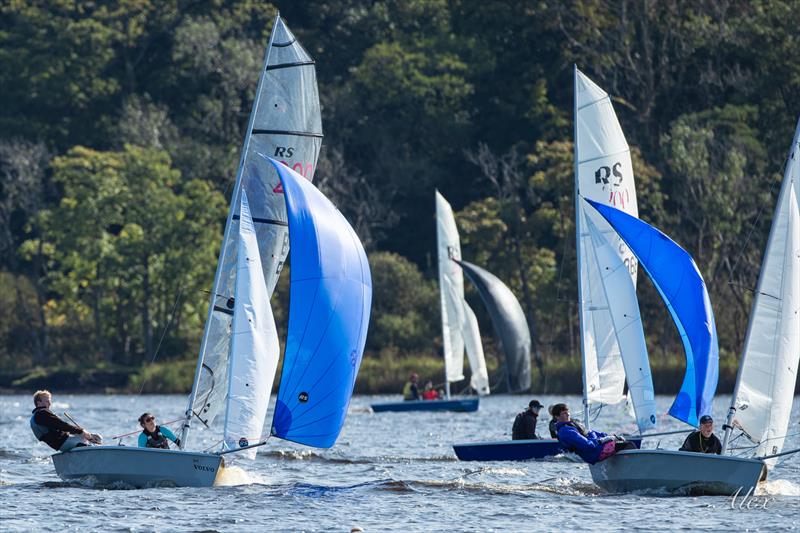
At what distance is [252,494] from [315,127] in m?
4.81

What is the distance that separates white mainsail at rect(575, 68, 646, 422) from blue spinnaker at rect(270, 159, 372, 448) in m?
6.02

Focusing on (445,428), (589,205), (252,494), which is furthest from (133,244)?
(252,494)

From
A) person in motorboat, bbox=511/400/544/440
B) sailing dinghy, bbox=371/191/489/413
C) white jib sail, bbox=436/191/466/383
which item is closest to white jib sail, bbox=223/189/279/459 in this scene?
person in motorboat, bbox=511/400/544/440

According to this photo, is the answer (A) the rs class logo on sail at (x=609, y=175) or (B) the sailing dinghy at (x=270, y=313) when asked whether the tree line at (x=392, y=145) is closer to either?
(A) the rs class logo on sail at (x=609, y=175)

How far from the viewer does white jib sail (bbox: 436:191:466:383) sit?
1633 inches

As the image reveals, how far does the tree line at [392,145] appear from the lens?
2218 inches

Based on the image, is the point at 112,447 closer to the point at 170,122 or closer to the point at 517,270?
the point at 517,270

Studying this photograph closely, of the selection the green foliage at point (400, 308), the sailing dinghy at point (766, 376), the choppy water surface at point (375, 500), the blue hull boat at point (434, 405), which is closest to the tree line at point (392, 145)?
the green foliage at point (400, 308)

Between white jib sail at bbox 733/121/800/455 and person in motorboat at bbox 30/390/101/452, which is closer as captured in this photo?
white jib sail at bbox 733/121/800/455

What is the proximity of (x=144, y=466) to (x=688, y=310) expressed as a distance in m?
7.32

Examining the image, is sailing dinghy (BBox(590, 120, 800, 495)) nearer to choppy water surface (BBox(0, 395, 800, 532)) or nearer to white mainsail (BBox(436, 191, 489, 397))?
choppy water surface (BBox(0, 395, 800, 532))

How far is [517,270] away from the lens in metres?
57.6

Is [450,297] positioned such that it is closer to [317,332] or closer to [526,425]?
[526,425]

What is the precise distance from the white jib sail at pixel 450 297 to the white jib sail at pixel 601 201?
46.8ft
